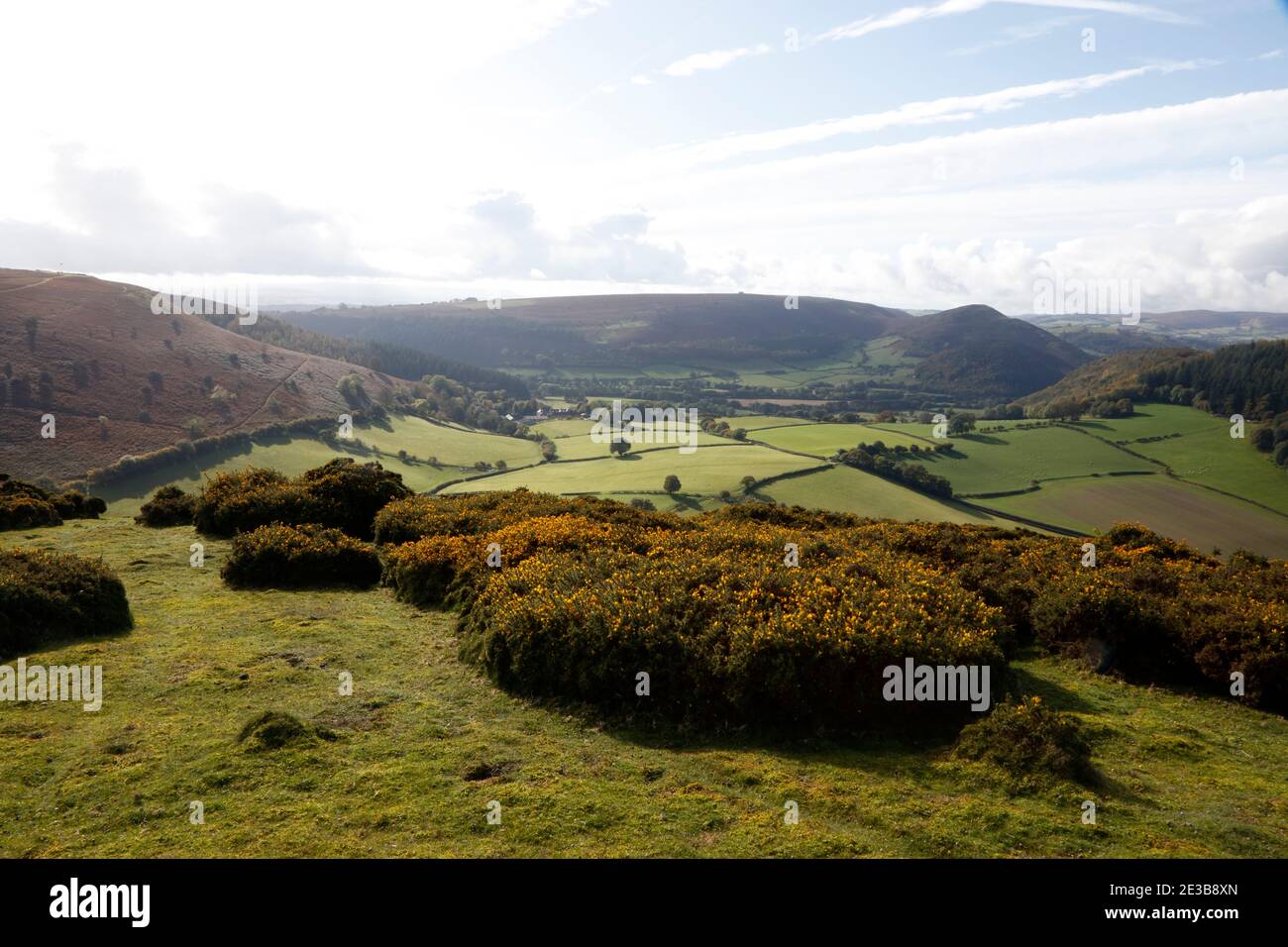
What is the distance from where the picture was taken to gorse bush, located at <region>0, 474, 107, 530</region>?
22.0 meters

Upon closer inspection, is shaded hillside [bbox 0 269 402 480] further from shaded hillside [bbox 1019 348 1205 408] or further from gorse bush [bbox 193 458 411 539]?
shaded hillside [bbox 1019 348 1205 408]

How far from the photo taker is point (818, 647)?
1061cm

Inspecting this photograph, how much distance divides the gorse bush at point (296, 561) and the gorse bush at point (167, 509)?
7.50m

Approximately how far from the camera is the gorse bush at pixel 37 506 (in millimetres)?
21984

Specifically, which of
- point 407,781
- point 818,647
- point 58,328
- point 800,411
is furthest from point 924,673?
point 800,411

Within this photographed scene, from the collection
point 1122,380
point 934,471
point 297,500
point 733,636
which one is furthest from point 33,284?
point 1122,380

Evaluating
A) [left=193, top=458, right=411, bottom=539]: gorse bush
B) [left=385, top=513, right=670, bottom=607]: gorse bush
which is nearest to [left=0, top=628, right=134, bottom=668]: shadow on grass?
[left=385, top=513, right=670, bottom=607]: gorse bush

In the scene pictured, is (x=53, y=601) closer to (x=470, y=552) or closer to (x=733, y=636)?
(x=470, y=552)

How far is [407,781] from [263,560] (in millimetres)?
11513

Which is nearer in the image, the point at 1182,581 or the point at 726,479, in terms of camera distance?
the point at 1182,581

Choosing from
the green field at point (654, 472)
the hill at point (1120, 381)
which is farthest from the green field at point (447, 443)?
the hill at point (1120, 381)

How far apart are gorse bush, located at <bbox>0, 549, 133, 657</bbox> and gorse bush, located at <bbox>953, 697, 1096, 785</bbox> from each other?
14.9m

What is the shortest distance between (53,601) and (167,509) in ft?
39.8

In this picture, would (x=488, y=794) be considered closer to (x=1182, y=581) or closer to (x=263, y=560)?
(x=263, y=560)
